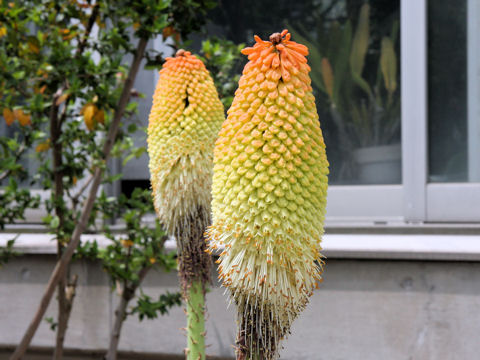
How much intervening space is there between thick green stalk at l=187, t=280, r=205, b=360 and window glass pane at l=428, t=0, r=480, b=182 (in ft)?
9.85

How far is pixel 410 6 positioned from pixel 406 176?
1313 mm

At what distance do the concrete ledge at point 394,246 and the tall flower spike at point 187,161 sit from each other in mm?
2137

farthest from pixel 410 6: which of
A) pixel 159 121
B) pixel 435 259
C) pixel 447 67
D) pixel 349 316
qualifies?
pixel 159 121

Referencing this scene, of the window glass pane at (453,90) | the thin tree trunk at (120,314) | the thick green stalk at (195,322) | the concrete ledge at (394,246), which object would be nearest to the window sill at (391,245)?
the concrete ledge at (394,246)

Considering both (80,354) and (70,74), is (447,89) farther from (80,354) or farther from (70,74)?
(80,354)

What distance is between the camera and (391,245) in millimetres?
3389

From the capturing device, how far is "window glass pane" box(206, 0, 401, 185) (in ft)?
13.4

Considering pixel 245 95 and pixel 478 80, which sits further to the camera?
pixel 478 80

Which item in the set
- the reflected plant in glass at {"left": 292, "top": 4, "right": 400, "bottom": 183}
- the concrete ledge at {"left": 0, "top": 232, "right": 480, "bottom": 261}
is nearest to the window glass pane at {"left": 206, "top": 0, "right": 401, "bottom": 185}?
the reflected plant in glass at {"left": 292, "top": 4, "right": 400, "bottom": 183}

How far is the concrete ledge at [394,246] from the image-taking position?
10.6ft

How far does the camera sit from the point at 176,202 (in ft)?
4.41

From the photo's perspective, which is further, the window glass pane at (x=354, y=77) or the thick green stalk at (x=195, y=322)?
the window glass pane at (x=354, y=77)

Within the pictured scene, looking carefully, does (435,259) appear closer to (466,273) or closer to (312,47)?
(466,273)

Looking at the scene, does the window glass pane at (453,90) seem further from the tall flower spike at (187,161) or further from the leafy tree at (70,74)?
the tall flower spike at (187,161)
